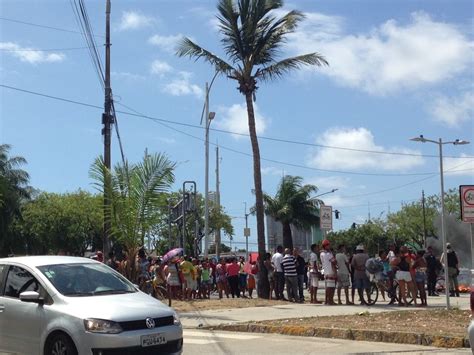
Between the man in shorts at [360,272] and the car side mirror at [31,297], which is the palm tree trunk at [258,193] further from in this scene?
the car side mirror at [31,297]

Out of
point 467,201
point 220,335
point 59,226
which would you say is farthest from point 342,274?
point 59,226

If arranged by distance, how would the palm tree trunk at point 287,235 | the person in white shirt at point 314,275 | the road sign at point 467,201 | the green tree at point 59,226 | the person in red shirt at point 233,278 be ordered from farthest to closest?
1. the green tree at point 59,226
2. the palm tree trunk at point 287,235
3. the person in red shirt at point 233,278
4. the person in white shirt at point 314,275
5. the road sign at point 467,201

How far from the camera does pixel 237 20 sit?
881 inches

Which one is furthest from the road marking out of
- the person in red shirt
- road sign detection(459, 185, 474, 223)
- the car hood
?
the person in red shirt

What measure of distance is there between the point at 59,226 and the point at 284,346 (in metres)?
48.3

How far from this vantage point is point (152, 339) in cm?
793

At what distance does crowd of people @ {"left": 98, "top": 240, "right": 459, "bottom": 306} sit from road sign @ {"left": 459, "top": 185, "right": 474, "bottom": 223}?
2050 millimetres

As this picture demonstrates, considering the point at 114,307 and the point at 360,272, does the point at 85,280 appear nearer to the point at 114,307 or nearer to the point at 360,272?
the point at 114,307

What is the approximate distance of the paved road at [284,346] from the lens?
10.4m

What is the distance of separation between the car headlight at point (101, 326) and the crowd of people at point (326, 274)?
10.4m

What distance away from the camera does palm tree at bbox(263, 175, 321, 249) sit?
46.1 metres

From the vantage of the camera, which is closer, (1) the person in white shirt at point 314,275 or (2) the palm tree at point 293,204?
(1) the person in white shirt at point 314,275

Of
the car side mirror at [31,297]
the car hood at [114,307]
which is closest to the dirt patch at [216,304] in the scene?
the car hood at [114,307]

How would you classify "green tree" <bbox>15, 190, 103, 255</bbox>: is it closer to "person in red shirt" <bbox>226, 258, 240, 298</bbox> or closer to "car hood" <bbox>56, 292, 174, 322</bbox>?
"person in red shirt" <bbox>226, 258, 240, 298</bbox>
